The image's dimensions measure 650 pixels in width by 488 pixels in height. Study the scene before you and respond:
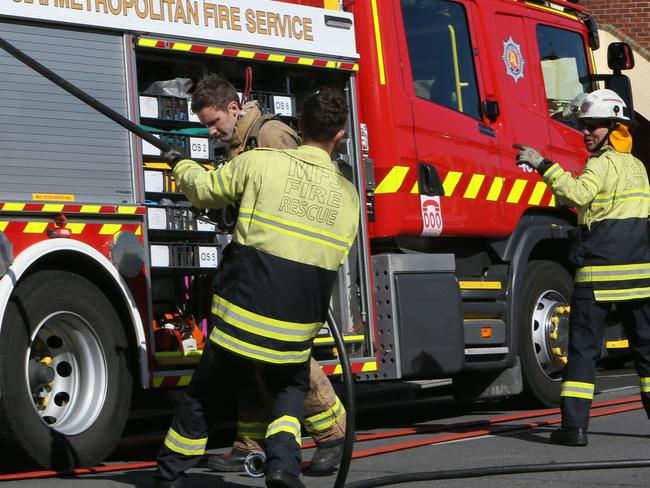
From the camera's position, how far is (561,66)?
10070mm

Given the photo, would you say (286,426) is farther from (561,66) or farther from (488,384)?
(561,66)

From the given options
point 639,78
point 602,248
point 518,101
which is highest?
point 639,78

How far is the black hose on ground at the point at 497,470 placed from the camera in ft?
18.0

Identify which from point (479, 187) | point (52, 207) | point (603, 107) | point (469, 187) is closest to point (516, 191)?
point (479, 187)

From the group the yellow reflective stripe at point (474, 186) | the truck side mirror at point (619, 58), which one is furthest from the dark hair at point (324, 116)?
the truck side mirror at point (619, 58)

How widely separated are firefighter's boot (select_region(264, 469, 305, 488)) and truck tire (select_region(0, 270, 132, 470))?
1578 mm

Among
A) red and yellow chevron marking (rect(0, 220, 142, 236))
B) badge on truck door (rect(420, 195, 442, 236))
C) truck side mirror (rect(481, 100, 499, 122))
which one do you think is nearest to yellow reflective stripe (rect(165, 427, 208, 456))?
red and yellow chevron marking (rect(0, 220, 142, 236))

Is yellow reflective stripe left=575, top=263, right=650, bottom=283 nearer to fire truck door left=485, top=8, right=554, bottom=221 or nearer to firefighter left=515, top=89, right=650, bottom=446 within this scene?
firefighter left=515, top=89, right=650, bottom=446

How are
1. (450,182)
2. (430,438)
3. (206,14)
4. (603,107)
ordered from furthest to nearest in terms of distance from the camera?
1. (450,182)
2. (430,438)
3. (603,107)
4. (206,14)

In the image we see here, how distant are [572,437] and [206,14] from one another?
3.02 m

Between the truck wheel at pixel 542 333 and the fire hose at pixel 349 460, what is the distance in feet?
10.7

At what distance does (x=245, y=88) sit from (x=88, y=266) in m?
1.61

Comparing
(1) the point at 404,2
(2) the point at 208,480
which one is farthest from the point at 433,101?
(2) the point at 208,480

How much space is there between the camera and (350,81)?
8.09 m
